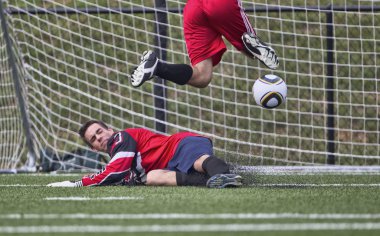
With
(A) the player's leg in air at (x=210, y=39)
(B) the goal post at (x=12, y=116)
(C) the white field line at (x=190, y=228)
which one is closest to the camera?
(C) the white field line at (x=190, y=228)

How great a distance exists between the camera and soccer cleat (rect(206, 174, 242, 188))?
6.23 m

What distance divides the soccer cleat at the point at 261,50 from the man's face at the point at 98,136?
123cm

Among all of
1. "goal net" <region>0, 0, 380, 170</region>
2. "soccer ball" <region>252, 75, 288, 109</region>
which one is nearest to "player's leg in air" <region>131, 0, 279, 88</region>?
"soccer ball" <region>252, 75, 288, 109</region>

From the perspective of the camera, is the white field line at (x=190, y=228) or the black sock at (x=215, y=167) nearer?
the white field line at (x=190, y=228)

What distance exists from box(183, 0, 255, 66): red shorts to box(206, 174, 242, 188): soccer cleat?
4.13 feet

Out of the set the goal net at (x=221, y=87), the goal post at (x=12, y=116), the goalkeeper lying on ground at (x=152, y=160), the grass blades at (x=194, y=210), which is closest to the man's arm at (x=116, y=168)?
the goalkeeper lying on ground at (x=152, y=160)

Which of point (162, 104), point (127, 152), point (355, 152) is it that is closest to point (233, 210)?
point (127, 152)

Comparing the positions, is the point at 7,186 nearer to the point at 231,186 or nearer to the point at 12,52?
the point at 231,186

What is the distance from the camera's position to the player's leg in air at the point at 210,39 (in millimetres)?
6824

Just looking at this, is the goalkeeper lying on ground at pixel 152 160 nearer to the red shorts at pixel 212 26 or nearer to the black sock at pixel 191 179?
the black sock at pixel 191 179

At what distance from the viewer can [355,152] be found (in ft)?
34.8

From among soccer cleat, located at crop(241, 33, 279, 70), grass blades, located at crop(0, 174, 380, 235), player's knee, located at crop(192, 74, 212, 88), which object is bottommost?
grass blades, located at crop(0, 174, 380, 235)

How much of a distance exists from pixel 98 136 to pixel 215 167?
1050 mm

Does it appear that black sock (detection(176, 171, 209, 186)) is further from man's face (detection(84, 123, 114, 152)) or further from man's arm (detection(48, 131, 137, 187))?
man's face (detection(84, 123, 114, 152))
